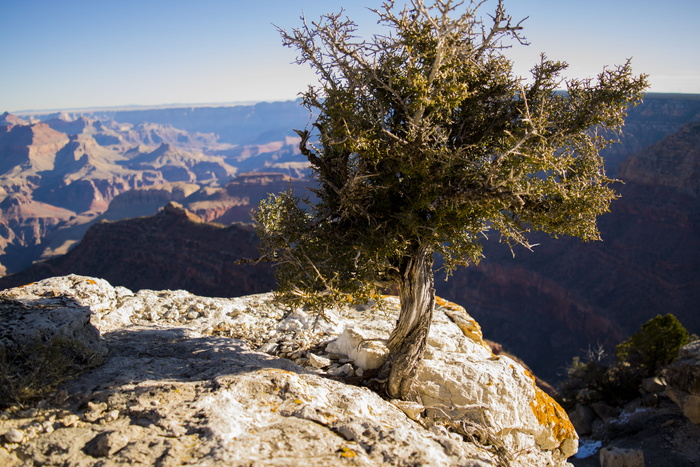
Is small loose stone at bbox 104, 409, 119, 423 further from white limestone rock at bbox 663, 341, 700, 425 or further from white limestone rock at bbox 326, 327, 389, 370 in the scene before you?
white limestone rock at bbox 663, 341, 700, 425

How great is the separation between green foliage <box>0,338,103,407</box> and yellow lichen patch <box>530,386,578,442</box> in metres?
8.60

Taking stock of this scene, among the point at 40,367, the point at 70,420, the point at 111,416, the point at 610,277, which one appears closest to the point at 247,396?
the point at 111,416

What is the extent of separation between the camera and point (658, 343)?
75.7 ft

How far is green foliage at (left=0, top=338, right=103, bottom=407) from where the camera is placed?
4902mm

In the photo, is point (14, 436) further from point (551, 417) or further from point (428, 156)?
point (551, 417)

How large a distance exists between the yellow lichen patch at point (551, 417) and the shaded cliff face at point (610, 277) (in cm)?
4706

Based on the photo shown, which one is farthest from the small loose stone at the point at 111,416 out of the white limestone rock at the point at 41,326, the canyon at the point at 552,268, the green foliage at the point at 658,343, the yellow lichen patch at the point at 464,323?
the canyon at the point at 552,268

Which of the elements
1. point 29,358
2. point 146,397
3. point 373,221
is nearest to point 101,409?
point 146,397

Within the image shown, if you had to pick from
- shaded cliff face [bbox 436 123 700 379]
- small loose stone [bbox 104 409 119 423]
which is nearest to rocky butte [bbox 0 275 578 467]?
small loose stone [bbox 104 409 119 423]

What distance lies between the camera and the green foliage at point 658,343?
22734 millimetres

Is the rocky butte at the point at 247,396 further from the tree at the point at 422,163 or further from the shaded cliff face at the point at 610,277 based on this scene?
the shaded cliff face at the point at 610,277

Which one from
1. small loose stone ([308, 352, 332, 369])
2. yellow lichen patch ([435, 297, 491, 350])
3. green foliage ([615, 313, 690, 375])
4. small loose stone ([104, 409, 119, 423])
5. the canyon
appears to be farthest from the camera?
the canyon

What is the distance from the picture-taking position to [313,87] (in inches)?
264

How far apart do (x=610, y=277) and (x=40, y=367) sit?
71450 mm
